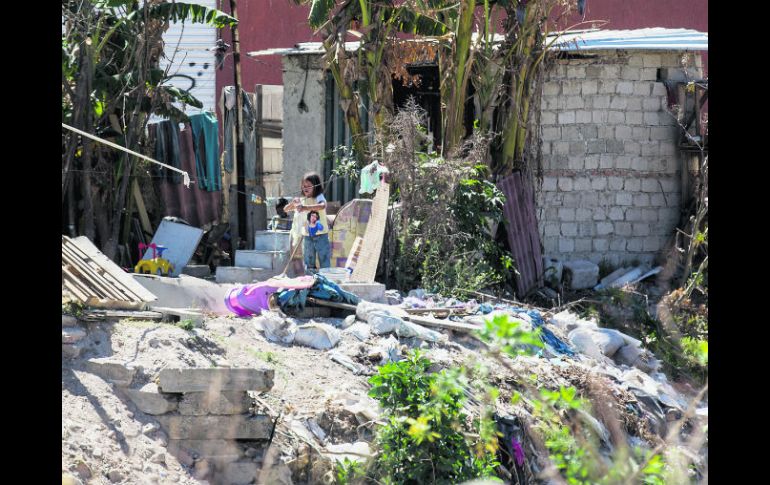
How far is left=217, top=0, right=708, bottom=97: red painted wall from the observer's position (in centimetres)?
1852

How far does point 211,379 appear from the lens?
636 cm

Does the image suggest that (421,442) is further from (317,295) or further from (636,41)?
(636,41)

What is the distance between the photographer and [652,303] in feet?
41.7

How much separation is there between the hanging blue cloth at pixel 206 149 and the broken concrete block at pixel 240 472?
9231 mm

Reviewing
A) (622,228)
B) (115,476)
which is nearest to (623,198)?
(622,228)

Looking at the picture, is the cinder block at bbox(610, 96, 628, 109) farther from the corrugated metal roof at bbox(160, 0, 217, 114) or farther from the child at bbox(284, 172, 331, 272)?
the corrugated metal roof at bbox(160, 0, 217, 114)

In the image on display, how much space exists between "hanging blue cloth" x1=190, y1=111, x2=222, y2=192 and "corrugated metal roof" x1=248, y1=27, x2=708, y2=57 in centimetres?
148

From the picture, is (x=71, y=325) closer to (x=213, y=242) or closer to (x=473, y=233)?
(x=473, y=233)

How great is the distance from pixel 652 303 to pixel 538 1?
407 cm

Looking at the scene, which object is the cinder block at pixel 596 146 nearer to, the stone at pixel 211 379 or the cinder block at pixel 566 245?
the cinder block at pixel 566 245

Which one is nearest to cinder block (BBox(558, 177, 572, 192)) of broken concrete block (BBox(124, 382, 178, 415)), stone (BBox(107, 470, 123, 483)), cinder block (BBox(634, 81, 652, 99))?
cinder block (BBox(634, 81, 652, 99))

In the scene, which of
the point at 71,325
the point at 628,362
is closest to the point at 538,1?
the point at 628,362
